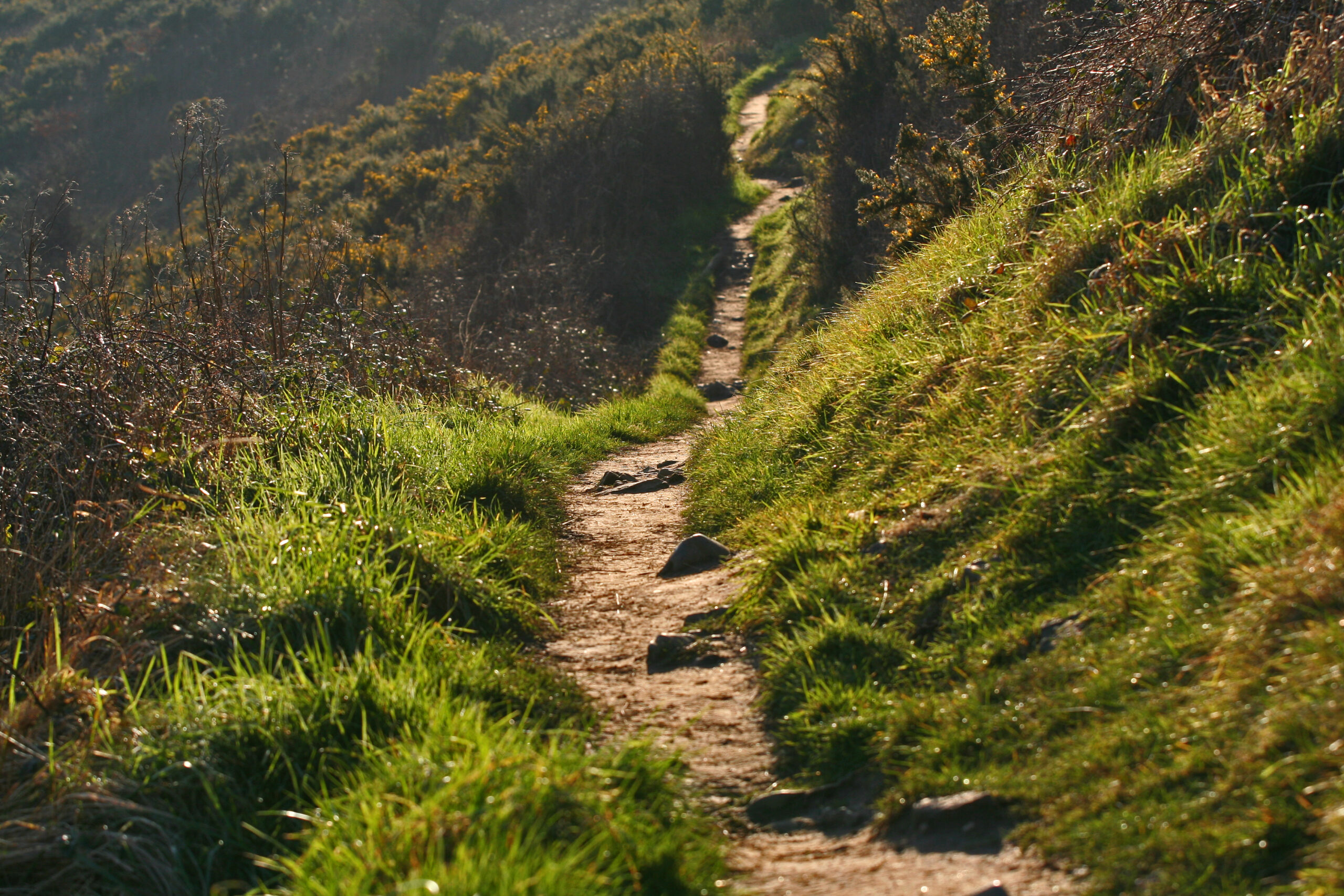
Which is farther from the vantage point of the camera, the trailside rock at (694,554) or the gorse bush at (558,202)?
the gorse bush at (558,202)

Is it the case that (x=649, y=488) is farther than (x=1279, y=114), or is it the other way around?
(x=649, y=488)

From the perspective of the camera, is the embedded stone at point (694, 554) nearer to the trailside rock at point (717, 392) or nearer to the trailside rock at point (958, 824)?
the trailside rock at point (958, 824)

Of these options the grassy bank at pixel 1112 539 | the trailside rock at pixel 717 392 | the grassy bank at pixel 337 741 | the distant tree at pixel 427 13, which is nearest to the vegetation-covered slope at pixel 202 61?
the distant tree at pixel 427 13

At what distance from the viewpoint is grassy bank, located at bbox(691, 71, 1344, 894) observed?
2395 mm

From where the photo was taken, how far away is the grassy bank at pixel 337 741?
2502 millimetres

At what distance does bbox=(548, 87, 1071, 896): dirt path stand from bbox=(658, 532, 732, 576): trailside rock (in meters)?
0.12

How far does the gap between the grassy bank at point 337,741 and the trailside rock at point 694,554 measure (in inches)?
26.6

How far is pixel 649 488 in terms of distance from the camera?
23.5 ft

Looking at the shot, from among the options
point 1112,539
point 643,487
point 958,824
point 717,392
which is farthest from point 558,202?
point 958,824

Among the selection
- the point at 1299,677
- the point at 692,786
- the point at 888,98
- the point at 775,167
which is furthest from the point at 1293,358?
the point at 775,167

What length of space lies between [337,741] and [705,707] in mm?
1338

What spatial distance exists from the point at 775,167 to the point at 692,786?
68.0 feet

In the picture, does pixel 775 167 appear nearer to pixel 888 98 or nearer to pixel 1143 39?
pixel 888 98

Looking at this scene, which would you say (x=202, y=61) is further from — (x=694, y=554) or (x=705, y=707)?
(x=705, y=707)
